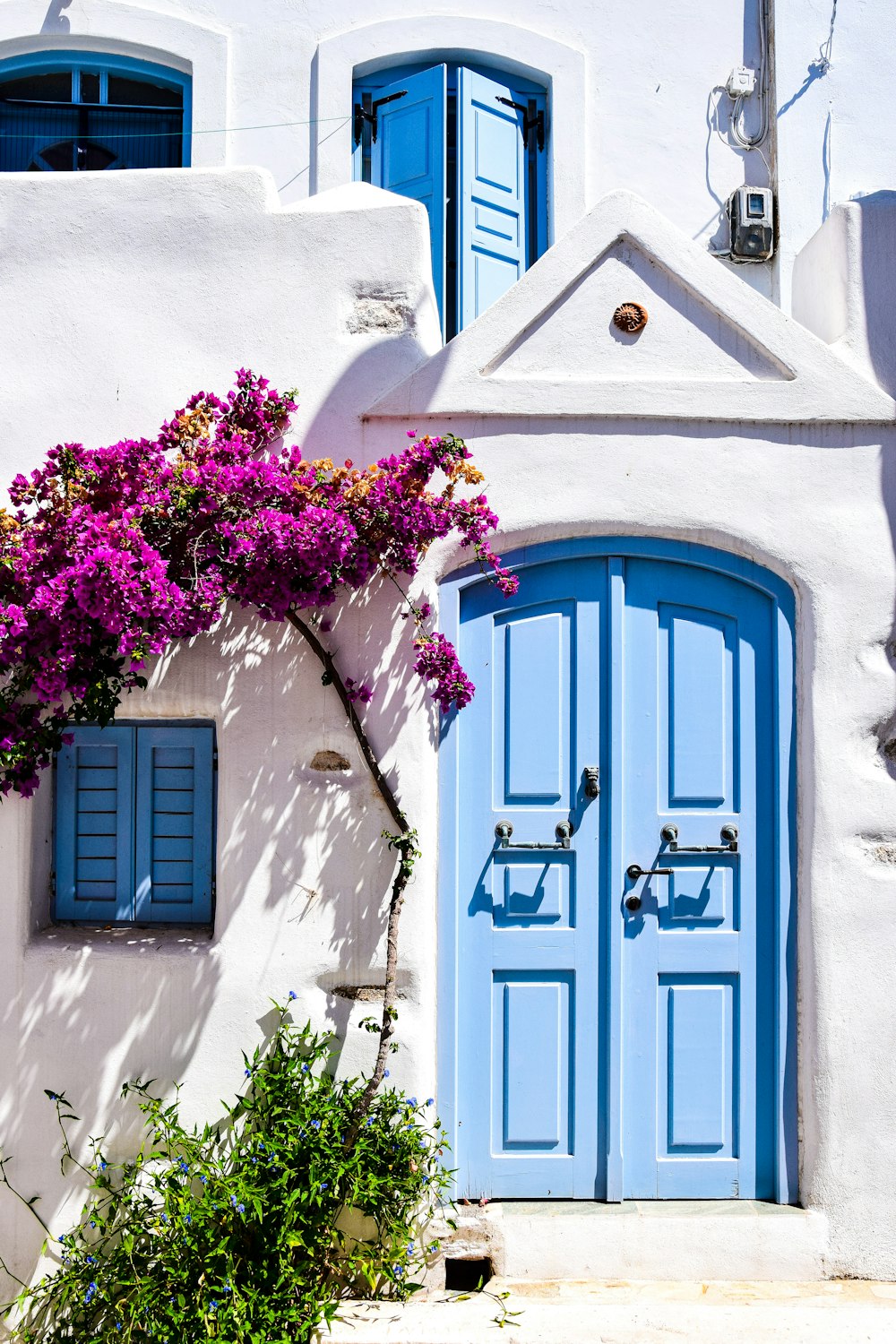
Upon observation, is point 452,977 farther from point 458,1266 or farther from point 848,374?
point 848,374

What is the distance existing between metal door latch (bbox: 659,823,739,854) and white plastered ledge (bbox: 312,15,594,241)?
317cm

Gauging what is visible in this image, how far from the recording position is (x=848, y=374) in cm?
367

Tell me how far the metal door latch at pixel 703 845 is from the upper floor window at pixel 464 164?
9.08 ft

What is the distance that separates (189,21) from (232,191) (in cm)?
217

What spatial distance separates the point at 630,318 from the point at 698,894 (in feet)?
7.01

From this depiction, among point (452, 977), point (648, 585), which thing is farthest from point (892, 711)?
point (452, 977)

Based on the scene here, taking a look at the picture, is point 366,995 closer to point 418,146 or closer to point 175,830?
point 175,830

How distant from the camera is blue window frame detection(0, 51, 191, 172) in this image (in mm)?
5262

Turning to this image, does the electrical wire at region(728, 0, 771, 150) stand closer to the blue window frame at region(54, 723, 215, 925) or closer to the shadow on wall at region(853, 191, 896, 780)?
the shadow on wall at region(853, 191, 896, 780)

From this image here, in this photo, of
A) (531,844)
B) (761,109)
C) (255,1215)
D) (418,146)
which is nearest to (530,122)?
(418,146)

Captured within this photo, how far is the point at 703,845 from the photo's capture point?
3.68 m

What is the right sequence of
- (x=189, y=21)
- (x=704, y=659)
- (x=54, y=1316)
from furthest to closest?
(x=189, y=21) → (x=704, y=659) → (x=54, y=1316)

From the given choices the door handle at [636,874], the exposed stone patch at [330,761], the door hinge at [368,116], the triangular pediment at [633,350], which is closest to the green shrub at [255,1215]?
the exposed stone patch at [330,761]

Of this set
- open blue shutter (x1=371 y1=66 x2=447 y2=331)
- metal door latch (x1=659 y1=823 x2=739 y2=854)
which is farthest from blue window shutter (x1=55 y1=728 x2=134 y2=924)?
open blue shutter (x1=371 y1=66 x2=447 y2=331)
